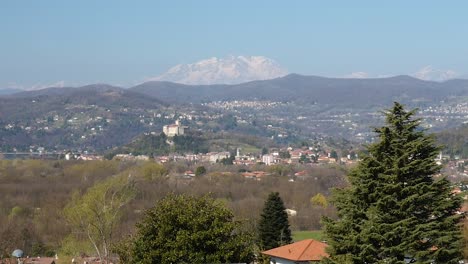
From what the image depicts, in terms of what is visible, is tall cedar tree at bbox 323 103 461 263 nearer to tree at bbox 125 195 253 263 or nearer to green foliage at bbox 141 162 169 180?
tree at bbox 125 195 253 263

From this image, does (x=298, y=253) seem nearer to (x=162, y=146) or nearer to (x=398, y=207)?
(x=398, y=207)

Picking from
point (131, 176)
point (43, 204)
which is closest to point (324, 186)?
point (131, 176)

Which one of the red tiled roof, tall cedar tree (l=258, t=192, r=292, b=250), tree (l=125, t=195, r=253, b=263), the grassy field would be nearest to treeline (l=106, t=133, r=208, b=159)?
the grassy field

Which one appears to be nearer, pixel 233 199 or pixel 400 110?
pixel 400 110

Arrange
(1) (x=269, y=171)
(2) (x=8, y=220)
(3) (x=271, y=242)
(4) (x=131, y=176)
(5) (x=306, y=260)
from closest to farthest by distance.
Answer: (5) (x=306, y=260) < (3) (x=271, y=242) < (2) (x=8, y=220) < (4) (x=131, y=176) < (1) (x=269, y=171)

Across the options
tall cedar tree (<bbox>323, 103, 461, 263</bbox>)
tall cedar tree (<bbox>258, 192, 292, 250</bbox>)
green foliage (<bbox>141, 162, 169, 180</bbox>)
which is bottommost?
green foliage (<bbox>141, 162, 169, 180</bbox>)

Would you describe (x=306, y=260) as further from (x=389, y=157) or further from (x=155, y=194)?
(x=155, y=194)

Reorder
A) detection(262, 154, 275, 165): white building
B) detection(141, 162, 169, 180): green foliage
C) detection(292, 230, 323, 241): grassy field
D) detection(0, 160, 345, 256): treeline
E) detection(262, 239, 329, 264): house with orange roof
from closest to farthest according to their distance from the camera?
detection(262, 239, 329, 264): house with orange roof → detection(0, 160, 345, 256): treeline → detection(292, 230, 323, 241): grassy field → detection(141, 162, 169, 180): green foliage → detection(262, 154, 275, 165): white building
